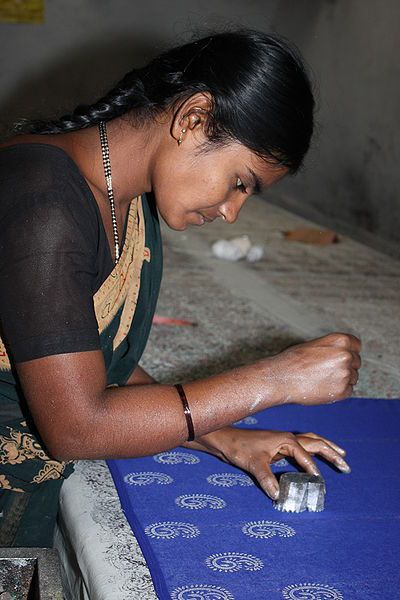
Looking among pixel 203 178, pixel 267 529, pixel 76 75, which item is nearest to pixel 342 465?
pixel 267 529

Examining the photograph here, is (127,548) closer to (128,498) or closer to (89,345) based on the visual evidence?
(128,498)

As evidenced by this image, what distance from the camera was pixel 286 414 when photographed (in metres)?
2.00

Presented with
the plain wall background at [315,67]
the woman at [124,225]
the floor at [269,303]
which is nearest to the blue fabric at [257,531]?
the woman at [124,225]

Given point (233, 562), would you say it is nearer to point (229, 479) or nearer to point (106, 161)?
point (229, 479)

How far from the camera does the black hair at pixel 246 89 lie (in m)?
1.23

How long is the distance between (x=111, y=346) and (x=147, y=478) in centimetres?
25

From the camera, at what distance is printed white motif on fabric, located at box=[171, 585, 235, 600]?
3.80 ft

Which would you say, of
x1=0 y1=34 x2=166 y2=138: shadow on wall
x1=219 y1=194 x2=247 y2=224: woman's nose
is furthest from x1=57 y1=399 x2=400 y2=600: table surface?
x1=0 y1=34 x2=166 y2=138: shadow on wall

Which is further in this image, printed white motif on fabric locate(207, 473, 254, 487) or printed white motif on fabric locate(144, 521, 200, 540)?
printed white motif on fabric locate(207, 473, 254, 487)

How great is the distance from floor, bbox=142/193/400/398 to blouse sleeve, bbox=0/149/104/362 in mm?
1217

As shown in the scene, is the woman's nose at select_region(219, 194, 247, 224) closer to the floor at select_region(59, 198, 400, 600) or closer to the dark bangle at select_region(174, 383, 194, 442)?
the dark bangle at select_region(174, 383, 194, 442)

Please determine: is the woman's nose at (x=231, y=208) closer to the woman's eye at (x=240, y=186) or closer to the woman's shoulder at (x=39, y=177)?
the woman's eye at (x=240, y=186)

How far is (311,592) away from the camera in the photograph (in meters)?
1.20

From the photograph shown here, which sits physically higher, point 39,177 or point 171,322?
point 39,177
